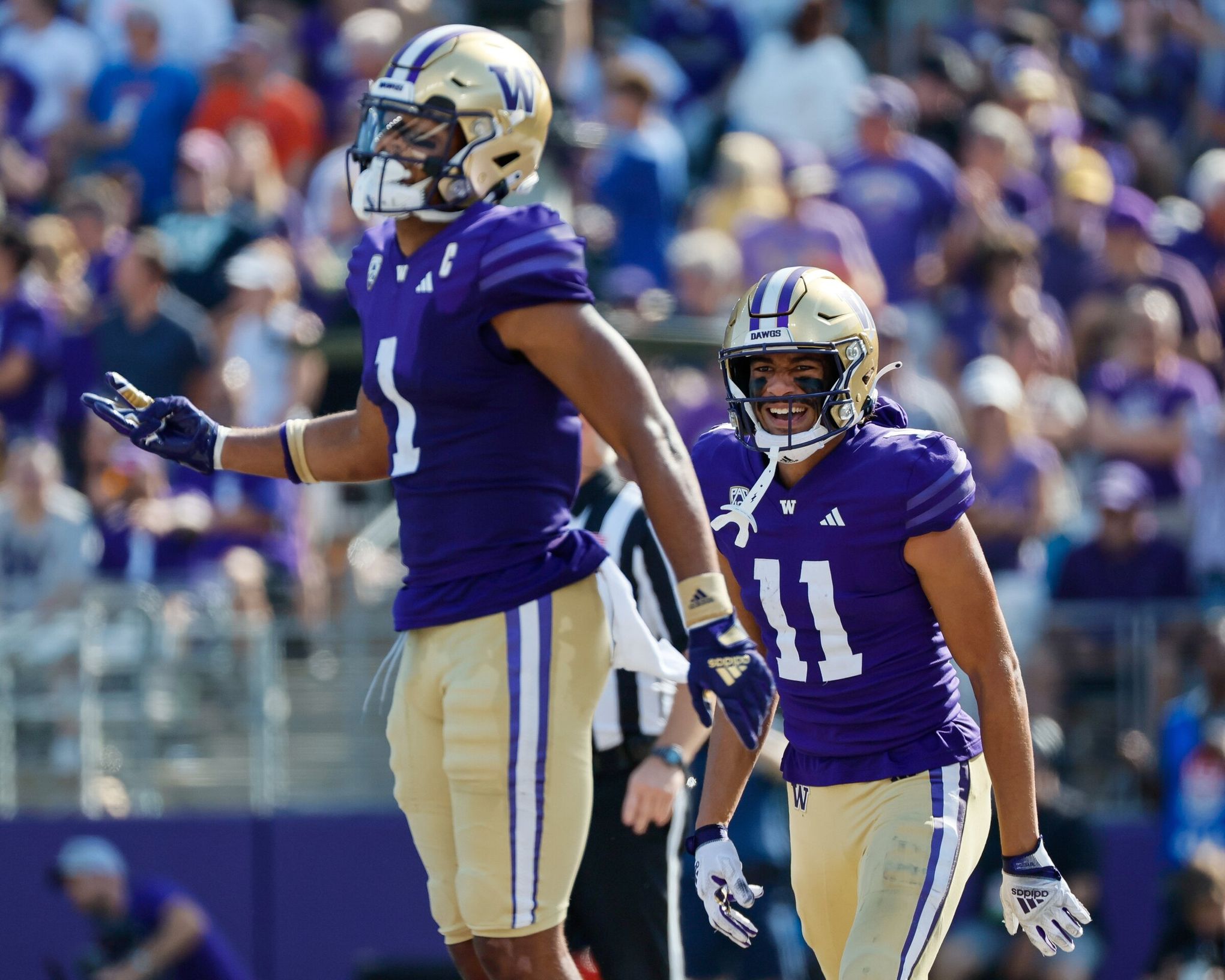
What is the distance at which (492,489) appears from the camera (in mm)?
3936

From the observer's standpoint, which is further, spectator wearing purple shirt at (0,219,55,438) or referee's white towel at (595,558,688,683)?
spectator wearing purple shirt at (0,219,55,438)

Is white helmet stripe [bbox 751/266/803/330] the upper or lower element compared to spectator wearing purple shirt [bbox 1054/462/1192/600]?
upper

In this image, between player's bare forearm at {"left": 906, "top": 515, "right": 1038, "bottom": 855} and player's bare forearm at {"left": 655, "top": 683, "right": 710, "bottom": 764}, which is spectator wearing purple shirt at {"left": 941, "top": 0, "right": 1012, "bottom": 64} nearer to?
player's bare forearm at {"left": 655, "top": 683, "right": 710, "bottom": 764}

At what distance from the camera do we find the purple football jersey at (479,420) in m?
3.87

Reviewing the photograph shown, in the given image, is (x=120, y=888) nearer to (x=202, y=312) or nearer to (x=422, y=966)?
(x=422, y=966)

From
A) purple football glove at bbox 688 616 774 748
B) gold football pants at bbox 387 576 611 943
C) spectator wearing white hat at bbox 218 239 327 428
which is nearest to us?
purple football glove at bbox 688 616 774 748

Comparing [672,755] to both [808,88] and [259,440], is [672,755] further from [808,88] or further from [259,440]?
[808,88]

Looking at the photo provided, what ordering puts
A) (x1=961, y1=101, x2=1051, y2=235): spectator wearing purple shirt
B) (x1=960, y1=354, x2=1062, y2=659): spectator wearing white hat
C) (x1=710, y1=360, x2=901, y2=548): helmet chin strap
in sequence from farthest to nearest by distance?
(x1=961, y1=101, x2=1051, y2=235): spectator wearing purple shirt → (x1=960, y1=354, x2=1062, y2=659): spectator wearing white hat → (x1=710, y1=360, x2=901, y2=548): helmet chin strap

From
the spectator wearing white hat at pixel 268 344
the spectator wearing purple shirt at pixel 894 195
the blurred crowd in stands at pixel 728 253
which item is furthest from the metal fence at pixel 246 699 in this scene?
the spectator wearing purple shirt at pixel 894 195

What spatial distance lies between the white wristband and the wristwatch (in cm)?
128

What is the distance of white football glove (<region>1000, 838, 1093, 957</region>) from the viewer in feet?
12.6

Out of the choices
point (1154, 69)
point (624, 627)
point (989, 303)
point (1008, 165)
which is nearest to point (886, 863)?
point (624, 627)

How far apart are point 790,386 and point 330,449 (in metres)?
1.01

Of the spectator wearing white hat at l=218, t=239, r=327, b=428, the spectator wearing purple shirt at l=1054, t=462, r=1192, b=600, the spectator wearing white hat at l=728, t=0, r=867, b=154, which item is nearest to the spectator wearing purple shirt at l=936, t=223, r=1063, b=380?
the spectator wearing purple shirt at l=1054, t=462, r=1192, b=600
